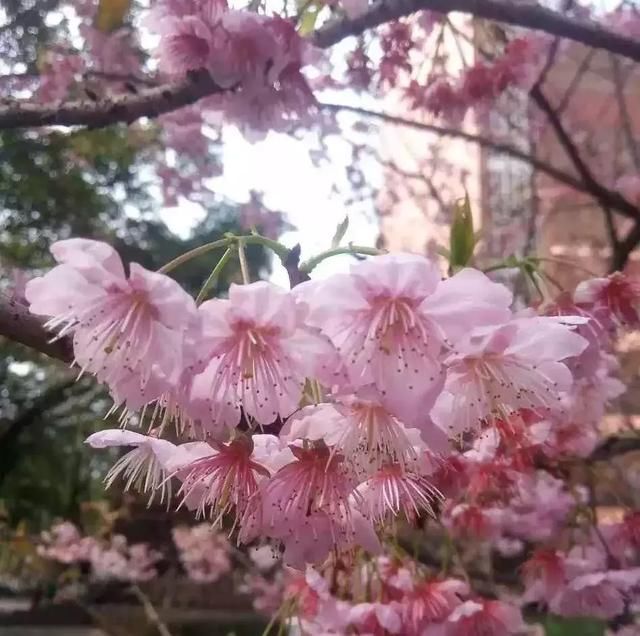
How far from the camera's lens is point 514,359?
511 millimetres

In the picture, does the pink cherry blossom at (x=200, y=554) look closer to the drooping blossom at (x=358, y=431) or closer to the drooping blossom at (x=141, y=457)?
the drooping blossom at (x=141, y=457)

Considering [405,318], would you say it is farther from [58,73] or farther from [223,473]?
[58,73]

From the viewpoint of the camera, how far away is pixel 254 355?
1.61 ft

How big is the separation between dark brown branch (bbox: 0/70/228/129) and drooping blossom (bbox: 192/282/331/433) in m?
0.52

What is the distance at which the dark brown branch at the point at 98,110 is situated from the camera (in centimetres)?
95

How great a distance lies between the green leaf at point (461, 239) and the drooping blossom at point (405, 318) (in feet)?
0.65

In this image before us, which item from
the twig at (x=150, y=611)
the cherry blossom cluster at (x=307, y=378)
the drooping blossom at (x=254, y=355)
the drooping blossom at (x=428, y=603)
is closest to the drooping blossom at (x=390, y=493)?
the cherry blossom cluster at (x=307, y=378)

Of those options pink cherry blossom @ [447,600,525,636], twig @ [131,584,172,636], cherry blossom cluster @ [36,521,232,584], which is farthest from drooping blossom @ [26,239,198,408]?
cherry blossom cluster @ [36,521,232,584]

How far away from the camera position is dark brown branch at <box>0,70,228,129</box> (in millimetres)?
947

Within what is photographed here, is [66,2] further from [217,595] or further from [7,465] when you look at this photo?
[217,595]

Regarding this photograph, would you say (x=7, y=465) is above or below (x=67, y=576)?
above

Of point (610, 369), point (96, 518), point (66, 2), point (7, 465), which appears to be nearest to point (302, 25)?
point (610, 369)

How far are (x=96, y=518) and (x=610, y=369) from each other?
1.80 m

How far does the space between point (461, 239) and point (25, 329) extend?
1.11 feet
